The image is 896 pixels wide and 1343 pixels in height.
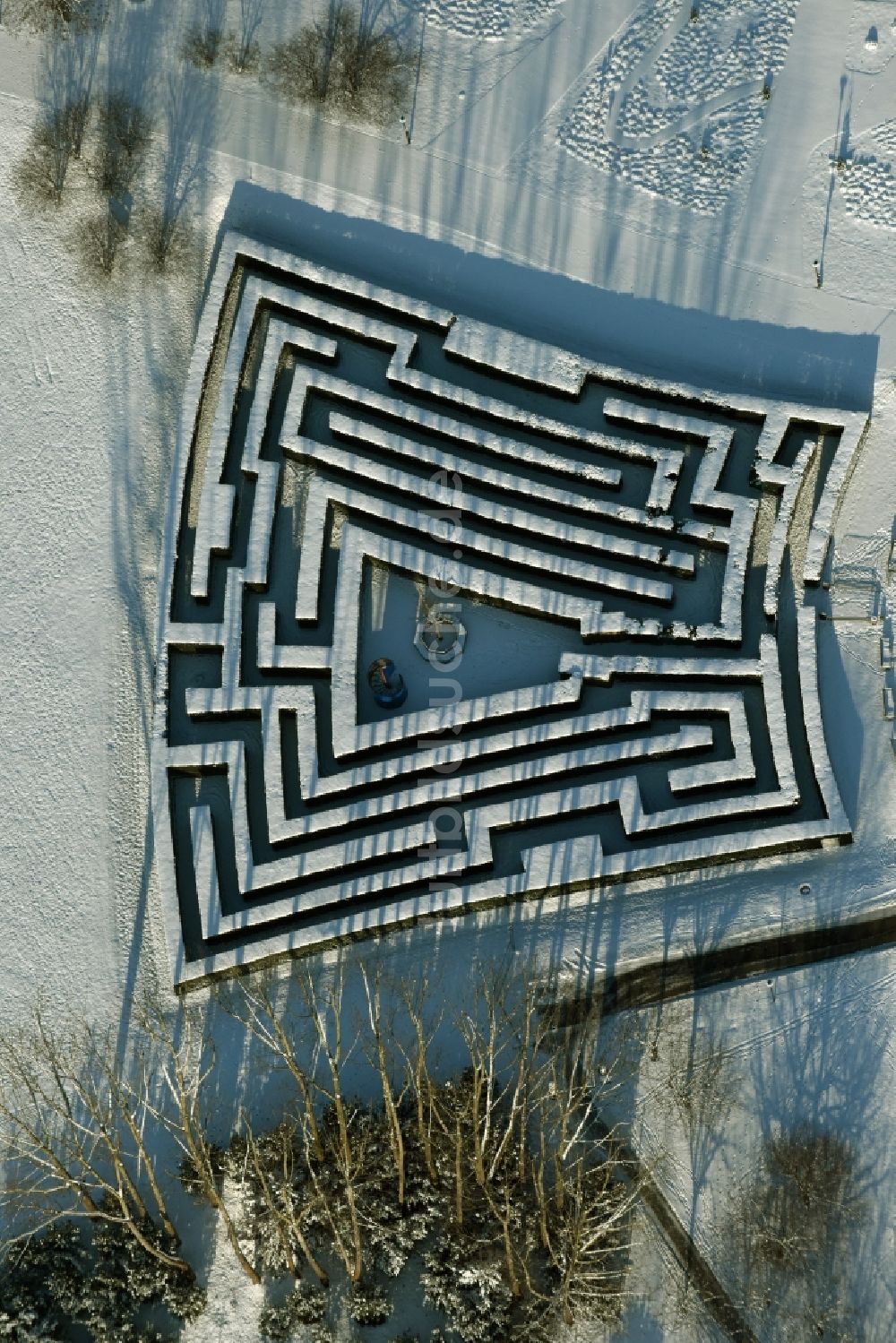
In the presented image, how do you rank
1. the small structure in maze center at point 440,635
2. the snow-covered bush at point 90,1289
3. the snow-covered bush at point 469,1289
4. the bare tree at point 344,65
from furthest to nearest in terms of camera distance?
the bare tree at point 344,65
the small structure in maze center at point 440,635
the snow-covered bush at point 90,1289
the snow-covered bush at point 469,1289

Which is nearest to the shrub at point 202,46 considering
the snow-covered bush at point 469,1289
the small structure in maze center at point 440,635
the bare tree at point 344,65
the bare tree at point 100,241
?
the bare tree at point 344,65

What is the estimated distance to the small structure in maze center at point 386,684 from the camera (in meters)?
44.4

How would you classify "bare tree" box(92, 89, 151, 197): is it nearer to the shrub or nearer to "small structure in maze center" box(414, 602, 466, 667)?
the shrub

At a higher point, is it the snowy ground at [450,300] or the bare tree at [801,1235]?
the snowy ground at [450,300]

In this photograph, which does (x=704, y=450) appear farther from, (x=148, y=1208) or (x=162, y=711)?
(x=148, y=1208)

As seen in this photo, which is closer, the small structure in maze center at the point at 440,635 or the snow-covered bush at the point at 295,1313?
the snow-covered bush at the point at 295,1313

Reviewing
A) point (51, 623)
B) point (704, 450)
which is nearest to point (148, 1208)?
point (51, 623)

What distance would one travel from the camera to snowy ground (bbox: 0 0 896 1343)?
4506cm

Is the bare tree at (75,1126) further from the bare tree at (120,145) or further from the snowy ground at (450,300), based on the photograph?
the bare tree at (120,145)

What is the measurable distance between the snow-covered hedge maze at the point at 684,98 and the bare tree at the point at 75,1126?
115 ft

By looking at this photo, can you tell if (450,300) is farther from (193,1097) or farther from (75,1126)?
(75,1126)

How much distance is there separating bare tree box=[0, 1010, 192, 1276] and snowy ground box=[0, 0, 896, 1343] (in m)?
1.47

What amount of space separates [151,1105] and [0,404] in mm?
24606

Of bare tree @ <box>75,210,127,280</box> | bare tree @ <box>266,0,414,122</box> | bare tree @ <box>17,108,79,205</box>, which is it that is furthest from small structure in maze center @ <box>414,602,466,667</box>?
bare tree @ <box>17,108,79,205</box>
